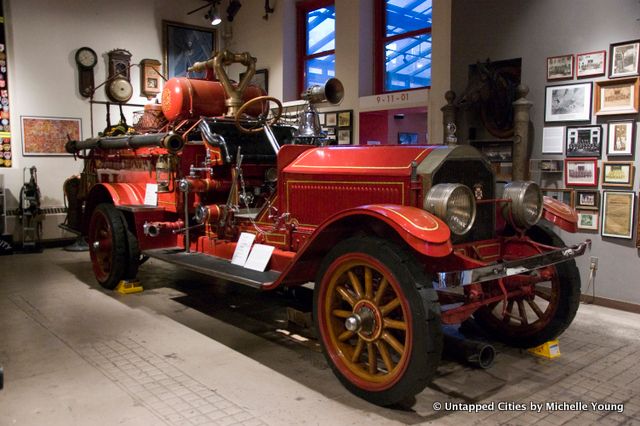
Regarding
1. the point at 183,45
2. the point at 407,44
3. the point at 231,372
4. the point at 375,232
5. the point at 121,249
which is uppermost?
A: the point at 183,45

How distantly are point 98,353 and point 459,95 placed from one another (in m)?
4.17

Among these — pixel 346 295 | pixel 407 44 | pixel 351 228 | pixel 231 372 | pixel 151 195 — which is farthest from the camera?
pixel 407 44

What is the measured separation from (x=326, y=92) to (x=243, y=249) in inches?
52.1

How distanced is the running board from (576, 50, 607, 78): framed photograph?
3.19 meters

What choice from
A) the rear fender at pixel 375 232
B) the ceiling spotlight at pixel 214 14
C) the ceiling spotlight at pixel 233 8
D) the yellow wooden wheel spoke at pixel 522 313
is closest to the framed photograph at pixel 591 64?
the yellow wooden wheel spoke at pixel 522 313

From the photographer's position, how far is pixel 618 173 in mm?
4660

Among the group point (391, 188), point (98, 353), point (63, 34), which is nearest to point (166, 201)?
point (98, 353)

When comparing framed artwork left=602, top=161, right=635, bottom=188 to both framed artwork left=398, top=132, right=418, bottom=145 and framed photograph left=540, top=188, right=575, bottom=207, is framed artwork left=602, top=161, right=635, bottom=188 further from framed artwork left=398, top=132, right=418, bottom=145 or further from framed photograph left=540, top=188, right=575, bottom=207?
framed artwork left=398, top=132, right=418, bottom=145

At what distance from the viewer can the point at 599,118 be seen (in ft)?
15.6

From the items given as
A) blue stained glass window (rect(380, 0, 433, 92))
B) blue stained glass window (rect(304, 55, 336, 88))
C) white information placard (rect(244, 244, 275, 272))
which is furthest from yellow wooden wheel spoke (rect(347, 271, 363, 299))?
blue stained glass window (rect(304, 55, 336, 88))

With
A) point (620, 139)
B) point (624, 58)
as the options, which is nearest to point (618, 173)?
point (620, 139)

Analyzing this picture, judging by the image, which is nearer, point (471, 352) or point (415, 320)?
point (415, 320)

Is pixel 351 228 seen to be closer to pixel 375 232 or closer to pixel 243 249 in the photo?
pixel 375 232

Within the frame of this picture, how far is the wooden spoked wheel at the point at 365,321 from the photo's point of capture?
2719 mm
